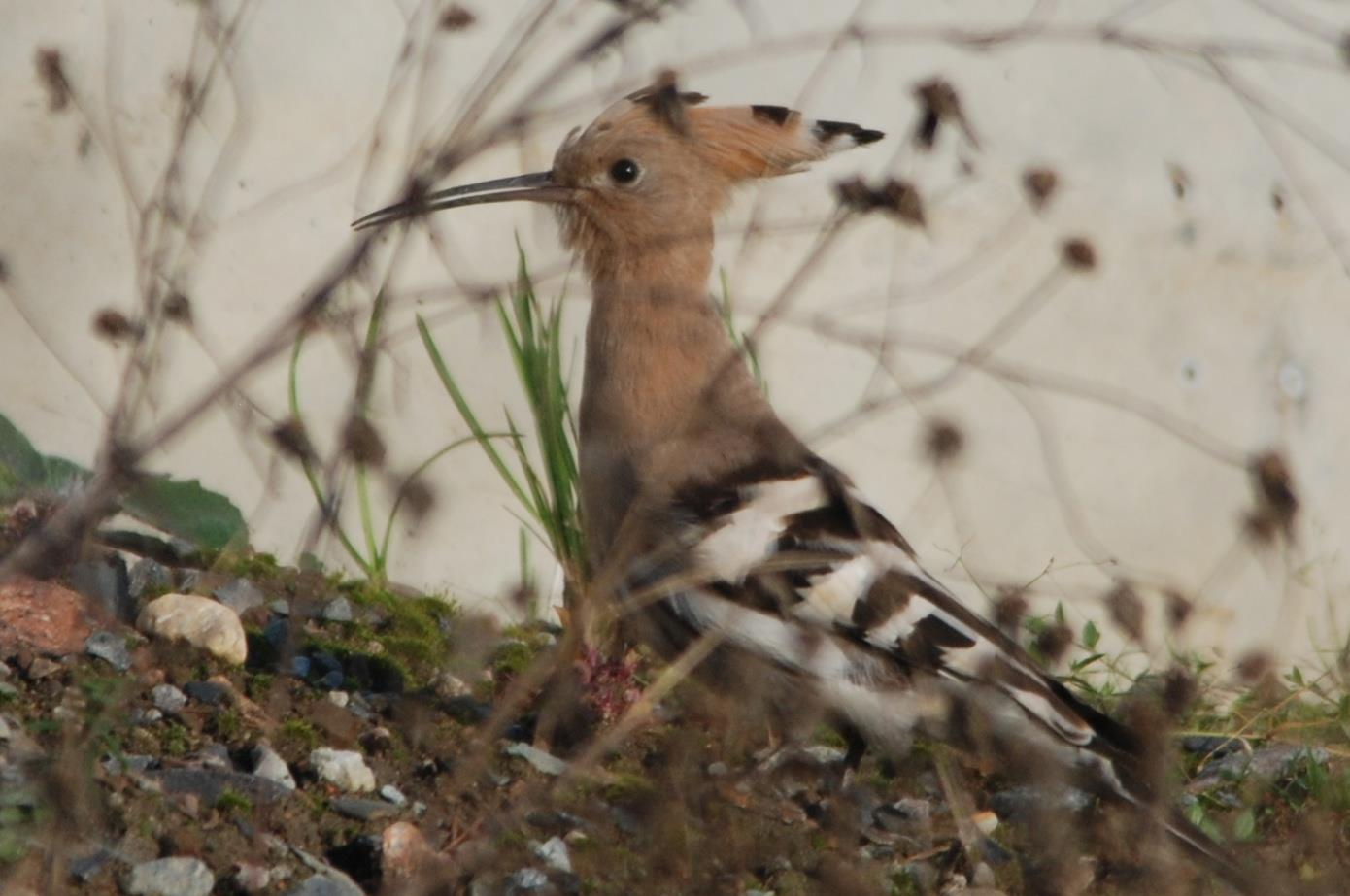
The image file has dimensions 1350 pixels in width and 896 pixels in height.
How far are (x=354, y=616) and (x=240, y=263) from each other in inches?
26.5

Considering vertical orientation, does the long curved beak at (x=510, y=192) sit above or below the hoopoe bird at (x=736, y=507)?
above

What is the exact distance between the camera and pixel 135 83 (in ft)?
9.39

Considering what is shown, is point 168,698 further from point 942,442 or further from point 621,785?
point 942,442

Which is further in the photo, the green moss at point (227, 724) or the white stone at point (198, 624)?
the white stone at point (198, 624)

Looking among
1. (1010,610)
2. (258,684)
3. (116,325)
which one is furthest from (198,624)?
(1010,610)

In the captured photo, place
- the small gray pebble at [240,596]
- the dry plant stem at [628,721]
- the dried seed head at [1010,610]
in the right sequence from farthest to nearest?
the small gray pebble at [240,596]
the dried seed head at [1010,610]
the dry plant stem at [628,721]

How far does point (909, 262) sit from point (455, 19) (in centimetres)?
163

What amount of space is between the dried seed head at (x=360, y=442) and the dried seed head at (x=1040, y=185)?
525 millimetres

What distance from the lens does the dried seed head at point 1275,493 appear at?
4.72 feet

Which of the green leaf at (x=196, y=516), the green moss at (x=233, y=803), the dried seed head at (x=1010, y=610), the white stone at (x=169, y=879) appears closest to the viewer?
the dried seed head at (x=1010, y=610)

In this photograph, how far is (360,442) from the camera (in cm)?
136

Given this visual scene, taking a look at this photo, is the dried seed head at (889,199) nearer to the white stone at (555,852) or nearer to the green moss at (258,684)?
the white stone at (555,852)

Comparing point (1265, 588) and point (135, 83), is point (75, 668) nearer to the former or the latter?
point (135, 83)

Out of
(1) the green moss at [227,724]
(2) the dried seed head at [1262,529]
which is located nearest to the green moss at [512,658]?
(1) the green moss at [227,724]
